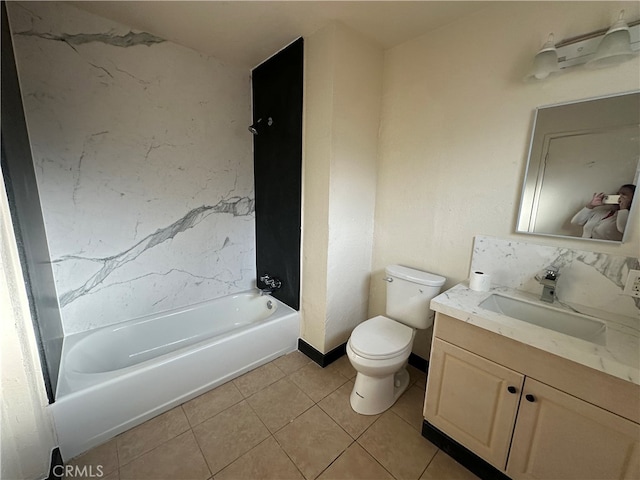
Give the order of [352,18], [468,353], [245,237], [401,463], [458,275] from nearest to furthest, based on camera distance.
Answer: [468,353]
[401,463]
[352,18]
[458,275]
[245,237]

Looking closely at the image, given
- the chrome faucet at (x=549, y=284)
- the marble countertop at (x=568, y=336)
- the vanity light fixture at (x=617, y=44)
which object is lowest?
the marble countertop at (x=568, y=336)

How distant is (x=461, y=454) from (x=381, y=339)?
64 centimetres

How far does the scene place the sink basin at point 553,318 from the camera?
3.72ft

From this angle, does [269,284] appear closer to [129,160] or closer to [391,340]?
[391,340]

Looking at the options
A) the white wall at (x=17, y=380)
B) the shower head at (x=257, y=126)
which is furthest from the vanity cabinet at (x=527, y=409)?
the shower head at (x=257, y=126)

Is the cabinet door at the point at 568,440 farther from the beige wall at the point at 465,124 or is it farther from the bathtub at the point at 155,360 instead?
the bathtub at the point at 155,360

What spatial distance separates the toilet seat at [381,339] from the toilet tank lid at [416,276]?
1.07ft

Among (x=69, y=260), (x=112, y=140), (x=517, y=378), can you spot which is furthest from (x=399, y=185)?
(x=69, y=260)

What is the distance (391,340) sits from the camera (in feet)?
Answer: 5.14

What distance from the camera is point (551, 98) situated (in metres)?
1.27

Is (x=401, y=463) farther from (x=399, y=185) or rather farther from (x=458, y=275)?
(x=399, y=185)

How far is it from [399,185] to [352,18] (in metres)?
1.07

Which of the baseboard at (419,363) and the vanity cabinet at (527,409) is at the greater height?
the vanity cabinet at (527,409)

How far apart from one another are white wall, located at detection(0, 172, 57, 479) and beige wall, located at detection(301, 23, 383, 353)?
1.46 meters
